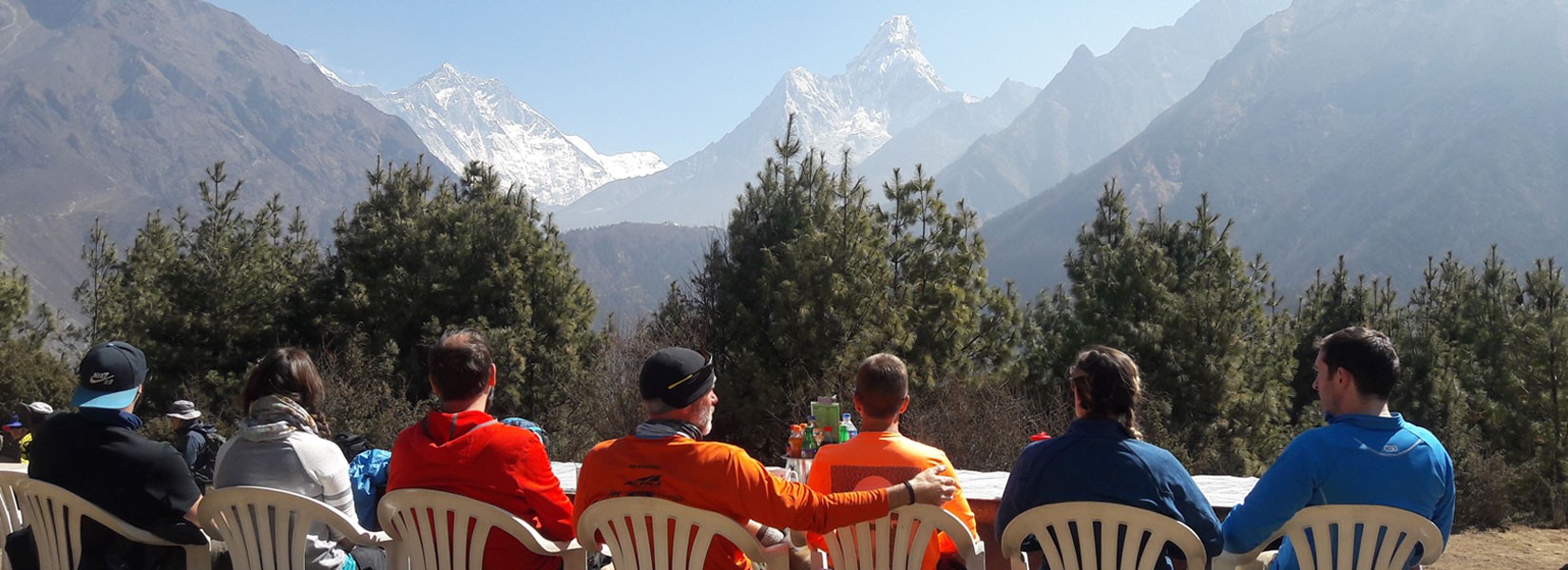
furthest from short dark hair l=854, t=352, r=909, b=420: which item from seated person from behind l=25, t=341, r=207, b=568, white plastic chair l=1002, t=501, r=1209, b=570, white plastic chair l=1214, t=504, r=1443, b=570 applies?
seated person from behind l=25, t=341, r=207, b=568

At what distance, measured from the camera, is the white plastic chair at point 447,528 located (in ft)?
9.66

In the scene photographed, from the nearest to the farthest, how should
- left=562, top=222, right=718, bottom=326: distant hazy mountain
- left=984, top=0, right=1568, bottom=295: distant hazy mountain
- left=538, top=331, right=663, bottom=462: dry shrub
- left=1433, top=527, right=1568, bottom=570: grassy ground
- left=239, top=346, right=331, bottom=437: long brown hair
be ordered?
left=239, top=346, right=331, bottom=437: long brown hair → left=1433, top=527, right=1568, bottom=570: grassy ground → left=538, top=331, right=663, bottom=462: dry shrub → left=984, top=0, right=1568, bottom=295: distant hazy mountain → left=562, top=222, right=718, bottom=326: distant hazy mountain

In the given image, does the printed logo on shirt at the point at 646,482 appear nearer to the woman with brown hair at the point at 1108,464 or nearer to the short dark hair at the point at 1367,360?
the woman with brown hair at the point at 1108,464

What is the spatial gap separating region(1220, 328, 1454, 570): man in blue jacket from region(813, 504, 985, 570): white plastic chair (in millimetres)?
780

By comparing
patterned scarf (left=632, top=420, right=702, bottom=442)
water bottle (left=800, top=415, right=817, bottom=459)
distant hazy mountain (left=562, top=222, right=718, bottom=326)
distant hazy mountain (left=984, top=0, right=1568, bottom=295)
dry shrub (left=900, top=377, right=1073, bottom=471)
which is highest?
distant hazy mountain (left=984, top=0, right=1568, bottom=295)

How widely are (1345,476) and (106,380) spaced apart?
12.1ft

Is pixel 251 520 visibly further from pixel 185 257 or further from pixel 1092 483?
pixel 185 257

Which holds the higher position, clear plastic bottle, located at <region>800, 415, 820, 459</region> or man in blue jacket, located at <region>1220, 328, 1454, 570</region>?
man in blue jacket, located at <region>1220, 328, 1454, 570</region>

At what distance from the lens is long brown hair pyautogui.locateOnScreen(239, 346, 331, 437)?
339 cm

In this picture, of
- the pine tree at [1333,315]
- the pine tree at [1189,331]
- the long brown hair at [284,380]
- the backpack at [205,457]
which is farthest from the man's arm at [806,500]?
the pine tree at [1333,315]

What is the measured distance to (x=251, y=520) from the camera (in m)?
3.12

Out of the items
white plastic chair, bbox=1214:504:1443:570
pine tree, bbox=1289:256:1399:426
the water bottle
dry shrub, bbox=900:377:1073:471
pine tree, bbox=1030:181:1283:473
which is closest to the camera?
white plastic chair, bbox=1214:504:1443:570

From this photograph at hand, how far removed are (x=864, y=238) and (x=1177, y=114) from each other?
175 metres

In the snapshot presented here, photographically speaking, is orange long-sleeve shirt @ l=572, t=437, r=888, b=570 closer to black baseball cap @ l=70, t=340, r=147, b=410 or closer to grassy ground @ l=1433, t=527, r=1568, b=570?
black baseball cap @ l=70, t=340, r=147, b=410
